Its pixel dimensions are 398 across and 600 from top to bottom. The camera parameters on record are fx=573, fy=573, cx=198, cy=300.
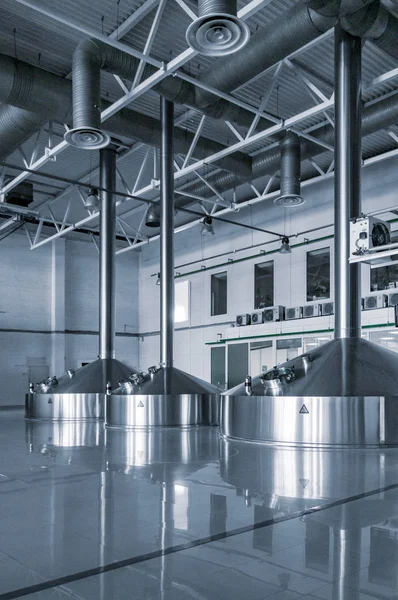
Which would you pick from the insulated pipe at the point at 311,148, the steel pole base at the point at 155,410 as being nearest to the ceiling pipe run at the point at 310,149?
the insulated pipe at the point at 311,148

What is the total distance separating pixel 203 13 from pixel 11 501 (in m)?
6.45

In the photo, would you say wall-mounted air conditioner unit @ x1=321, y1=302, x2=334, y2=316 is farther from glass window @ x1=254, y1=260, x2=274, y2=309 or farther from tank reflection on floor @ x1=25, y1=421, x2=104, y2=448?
tank reflection on floor @ x1=25, y1=421, x2=104, y2=448

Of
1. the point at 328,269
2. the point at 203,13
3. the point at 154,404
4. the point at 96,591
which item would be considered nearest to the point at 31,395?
the point at 154,404

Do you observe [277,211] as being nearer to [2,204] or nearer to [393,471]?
[2,204]

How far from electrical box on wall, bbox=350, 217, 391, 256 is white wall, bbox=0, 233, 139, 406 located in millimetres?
19210

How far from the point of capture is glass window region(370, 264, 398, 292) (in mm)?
18062

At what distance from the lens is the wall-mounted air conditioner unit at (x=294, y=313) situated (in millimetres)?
20547

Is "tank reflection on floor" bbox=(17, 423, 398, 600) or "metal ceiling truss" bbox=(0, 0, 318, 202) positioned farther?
"metal ceiling truss" bbox=(0, 0, 318, 202)

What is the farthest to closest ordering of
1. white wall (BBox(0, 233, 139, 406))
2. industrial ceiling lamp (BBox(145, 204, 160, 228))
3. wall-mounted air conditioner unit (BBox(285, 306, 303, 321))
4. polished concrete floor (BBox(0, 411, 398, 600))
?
white wall (BBox(0, 233, 139, 406)), industrial ceiling lamp (BBox(145, 204, 160, 228)), wall-mounted air conditioner unit (BBox(285, 306, 303, 321)), polished concrete floor (BBox(0, 411, 398, 600))

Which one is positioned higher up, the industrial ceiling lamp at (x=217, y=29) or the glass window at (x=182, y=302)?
the industrial ceiling lamp at (x=217, y=29)

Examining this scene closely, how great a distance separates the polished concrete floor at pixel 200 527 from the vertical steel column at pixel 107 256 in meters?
8.40

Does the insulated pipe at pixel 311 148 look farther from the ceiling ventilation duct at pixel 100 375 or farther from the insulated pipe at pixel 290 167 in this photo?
the ceiling ventilation duct at pixel 100 375

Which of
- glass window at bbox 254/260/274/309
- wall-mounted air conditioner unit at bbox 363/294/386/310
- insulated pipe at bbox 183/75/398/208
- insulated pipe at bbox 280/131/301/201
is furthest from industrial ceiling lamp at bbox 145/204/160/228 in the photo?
wall-mounted air conditioner unit at bbox 363/294/386/310

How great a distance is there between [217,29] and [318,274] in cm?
1393
